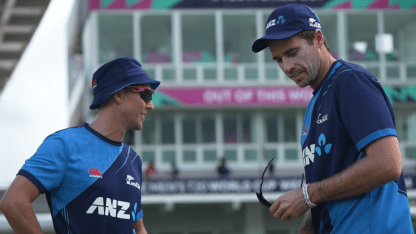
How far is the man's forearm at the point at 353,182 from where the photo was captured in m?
2.22

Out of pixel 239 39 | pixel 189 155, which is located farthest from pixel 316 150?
pixel 239 39

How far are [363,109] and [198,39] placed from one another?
23515 mm

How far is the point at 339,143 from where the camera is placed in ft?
7.97

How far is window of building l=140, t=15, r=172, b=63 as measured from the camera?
24.7 meters

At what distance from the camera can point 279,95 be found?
78.3ft

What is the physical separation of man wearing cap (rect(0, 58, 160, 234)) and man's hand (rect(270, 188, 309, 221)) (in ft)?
2.92

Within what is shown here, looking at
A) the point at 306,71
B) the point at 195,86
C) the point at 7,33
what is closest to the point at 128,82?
the point at 306,71

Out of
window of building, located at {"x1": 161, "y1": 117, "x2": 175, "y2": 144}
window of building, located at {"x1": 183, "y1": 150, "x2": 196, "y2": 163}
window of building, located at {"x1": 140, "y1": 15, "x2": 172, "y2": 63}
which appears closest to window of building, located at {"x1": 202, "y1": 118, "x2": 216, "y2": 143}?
window of building, located at {"x1": 183, "y1": 150, "x2": 196, "y2": 163}

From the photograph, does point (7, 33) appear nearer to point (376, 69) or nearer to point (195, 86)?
point (195, 86)

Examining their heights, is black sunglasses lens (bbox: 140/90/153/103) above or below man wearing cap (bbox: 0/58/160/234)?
above

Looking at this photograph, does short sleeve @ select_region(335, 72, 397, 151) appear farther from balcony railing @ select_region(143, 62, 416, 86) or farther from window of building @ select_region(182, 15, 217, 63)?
window of building @ select_region(182, 15, 217, 63)

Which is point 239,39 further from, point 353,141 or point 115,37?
point 353,141

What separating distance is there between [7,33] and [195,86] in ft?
37.0

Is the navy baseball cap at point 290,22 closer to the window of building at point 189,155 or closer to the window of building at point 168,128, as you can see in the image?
the window of building at point 189,155
